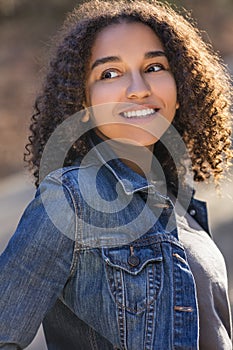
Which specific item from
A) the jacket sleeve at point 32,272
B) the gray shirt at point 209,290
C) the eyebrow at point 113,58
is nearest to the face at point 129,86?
the eyebrow at point 113,58

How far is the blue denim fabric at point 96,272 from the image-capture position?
70.2 inches

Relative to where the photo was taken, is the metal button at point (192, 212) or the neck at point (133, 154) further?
the metal button at point (192, 212)

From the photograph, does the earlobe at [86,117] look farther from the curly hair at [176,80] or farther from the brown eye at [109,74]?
the brown eye at [109,74]

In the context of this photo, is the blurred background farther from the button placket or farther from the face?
the button placket

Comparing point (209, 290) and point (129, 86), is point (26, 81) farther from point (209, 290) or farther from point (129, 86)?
point (209, 290)

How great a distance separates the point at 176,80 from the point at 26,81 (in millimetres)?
7941

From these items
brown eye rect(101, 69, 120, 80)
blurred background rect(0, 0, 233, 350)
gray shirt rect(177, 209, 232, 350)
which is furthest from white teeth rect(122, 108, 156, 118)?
blurred background rect(0, 0, 233, 350)

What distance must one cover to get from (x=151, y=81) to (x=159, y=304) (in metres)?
0.67

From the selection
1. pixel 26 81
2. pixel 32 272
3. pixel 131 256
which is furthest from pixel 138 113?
pixel 26 81

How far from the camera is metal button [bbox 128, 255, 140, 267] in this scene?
188 centimetres

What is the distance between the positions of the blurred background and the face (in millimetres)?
1531

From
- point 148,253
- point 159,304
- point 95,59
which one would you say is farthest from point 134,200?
point 95,59

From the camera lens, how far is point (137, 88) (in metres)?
2.13

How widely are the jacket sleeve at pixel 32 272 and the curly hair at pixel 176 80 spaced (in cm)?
44
